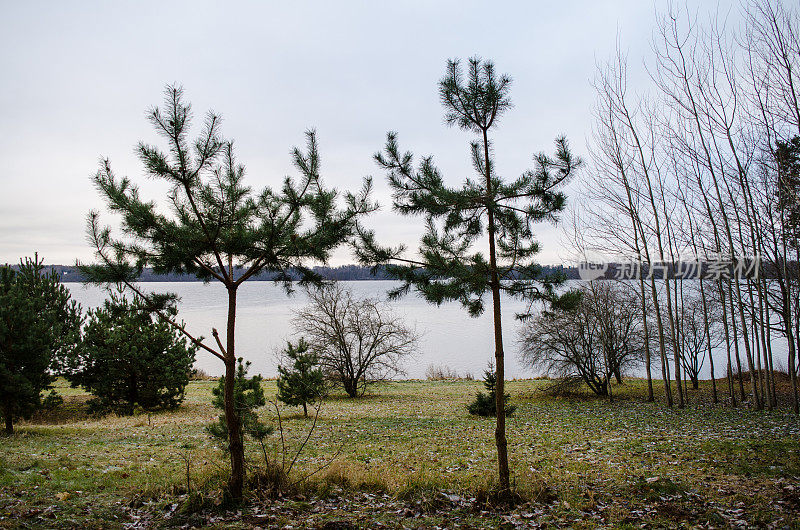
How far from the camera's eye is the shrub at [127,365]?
55.0ft

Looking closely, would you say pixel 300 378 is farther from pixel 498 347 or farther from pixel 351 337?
pixel 498 347

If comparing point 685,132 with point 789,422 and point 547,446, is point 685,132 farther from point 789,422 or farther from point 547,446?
point 547,446

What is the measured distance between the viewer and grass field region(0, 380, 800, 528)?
5.25 m

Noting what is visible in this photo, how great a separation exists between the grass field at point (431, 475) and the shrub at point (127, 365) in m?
3.42

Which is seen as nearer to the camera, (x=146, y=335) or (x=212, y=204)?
(x=212, y=204)

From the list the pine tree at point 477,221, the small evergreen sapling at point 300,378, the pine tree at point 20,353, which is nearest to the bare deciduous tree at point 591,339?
the small evergreen sapling at point 300,378

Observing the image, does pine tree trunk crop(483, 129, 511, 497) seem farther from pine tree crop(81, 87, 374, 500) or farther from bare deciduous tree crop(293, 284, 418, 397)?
bare deciduous tree crop(293, 284, 418, 397)

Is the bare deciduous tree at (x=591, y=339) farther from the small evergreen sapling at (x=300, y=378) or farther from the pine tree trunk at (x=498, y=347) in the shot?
the pine tree trunk at (x=498, y=347)

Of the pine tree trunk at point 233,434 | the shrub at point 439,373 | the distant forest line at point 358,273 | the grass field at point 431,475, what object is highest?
the distant forest line at point 358,273

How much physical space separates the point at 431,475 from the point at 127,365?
14779 mm

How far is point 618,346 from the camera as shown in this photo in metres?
22.0

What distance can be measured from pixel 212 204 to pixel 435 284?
10.0 feet

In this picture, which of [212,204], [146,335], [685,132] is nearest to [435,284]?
[212,204]

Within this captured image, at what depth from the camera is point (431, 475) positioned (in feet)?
23.3
